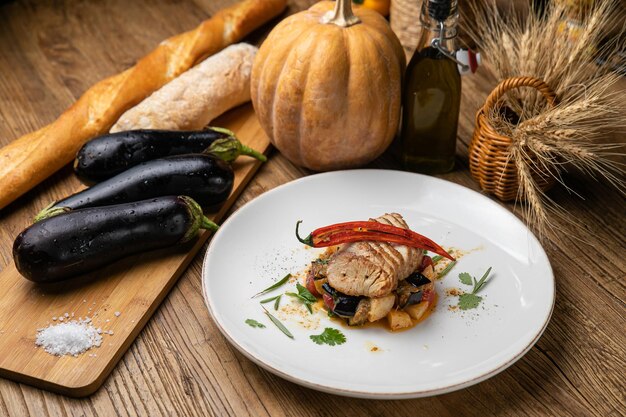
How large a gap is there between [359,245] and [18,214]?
123 cm

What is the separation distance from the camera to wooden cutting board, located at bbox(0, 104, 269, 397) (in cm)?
180

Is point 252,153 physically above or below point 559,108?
below

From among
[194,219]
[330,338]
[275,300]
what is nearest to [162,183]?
[194,219]

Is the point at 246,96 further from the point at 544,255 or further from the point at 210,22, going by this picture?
the point at 544,255

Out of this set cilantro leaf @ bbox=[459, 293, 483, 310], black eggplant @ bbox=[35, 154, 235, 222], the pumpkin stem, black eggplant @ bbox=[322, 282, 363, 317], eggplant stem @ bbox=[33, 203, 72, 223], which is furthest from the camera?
the pumpkin stem

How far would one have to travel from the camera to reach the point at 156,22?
3508 millimetres

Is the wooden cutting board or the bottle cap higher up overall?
the bottle cap

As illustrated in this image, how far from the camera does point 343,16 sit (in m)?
2.30

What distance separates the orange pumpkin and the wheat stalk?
358mm

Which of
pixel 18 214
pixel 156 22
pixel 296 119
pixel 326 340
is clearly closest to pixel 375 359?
pixel 326 340

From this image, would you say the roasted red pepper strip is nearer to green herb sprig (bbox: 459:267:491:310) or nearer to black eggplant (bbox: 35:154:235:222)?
green herb sprig (bbox: 459:267:491:310)

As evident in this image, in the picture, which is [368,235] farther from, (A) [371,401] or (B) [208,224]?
(B) [208,224]

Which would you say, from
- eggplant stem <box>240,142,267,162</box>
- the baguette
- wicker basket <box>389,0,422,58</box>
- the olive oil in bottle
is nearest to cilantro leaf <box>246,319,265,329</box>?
eggplant stem <box>240,142,267,162</box>

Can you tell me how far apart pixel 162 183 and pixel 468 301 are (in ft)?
3.22
